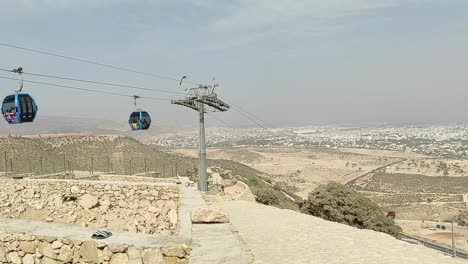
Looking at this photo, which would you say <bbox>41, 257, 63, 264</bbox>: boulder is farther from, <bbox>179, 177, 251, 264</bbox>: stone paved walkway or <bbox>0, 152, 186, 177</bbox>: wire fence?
<bbox>0, 152, 186, 177</bbox>: wire fence

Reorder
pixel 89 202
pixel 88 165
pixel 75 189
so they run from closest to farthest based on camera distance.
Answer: pixel 89 202 → pixel 75 189 → pixel 88 165

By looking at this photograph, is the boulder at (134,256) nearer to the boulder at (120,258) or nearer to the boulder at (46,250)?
the boulder at (120,258)

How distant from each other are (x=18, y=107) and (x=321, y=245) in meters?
12.0

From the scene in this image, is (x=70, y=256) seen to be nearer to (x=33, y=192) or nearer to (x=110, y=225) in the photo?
(x=110, y=225)

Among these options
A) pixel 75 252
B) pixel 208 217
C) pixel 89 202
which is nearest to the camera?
pixel 75 252

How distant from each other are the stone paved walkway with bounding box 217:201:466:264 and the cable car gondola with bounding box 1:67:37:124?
29.4ft

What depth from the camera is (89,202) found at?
1451 centimetres

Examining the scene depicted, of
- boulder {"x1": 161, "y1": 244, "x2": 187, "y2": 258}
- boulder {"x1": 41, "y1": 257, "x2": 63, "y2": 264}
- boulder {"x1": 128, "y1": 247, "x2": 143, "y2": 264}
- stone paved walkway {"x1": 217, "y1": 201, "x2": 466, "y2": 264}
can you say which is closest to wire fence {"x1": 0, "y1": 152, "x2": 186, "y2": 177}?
A: stone paved walkway {"x1": 217, "y1": 201, "x2": 466, "y2": 264}

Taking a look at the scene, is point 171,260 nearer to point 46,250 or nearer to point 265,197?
point 46,250

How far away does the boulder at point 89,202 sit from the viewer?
1439cm

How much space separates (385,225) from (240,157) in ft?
409

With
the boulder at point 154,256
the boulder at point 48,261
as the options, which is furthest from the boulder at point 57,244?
the boulder at point 154,256

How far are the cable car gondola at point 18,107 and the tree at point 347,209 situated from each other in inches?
885

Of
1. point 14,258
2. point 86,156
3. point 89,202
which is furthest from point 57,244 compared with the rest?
point 86,156
